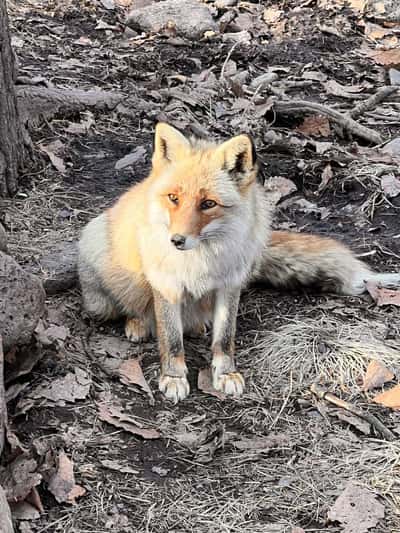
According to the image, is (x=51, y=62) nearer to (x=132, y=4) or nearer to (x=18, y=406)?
(x=132, y=4)

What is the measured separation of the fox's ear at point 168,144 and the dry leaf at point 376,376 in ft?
5.82

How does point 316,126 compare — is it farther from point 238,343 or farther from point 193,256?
point 193,256

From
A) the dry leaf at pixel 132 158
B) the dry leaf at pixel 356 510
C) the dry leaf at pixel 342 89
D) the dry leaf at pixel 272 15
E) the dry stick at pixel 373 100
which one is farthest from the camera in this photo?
the dry leaf at pixel 272 15

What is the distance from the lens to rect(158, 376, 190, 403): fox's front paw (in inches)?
190

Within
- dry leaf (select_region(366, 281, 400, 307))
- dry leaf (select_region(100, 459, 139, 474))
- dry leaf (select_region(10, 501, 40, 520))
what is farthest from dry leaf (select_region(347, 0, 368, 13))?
dry leaf (select_region(10, 501, 40, 520))

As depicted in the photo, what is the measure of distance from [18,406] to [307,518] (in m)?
1.65

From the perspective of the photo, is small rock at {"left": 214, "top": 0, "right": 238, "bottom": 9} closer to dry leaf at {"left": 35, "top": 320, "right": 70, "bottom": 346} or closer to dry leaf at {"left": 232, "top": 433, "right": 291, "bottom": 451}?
dry leaf at {"left": 35, "top": 320, "right": 70, "bottom": 346}

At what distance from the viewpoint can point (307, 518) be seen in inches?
153

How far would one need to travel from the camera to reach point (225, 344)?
16.6ft

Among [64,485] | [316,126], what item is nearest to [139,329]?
[64,485]

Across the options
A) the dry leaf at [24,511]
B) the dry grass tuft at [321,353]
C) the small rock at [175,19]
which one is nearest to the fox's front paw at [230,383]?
the dry grass tuft at [321,353]

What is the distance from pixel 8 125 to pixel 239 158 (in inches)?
97.8

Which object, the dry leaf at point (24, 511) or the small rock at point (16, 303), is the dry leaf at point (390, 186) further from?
the dry leaf at point (24, 511)

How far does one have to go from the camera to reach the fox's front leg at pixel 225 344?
4938 millimetres
